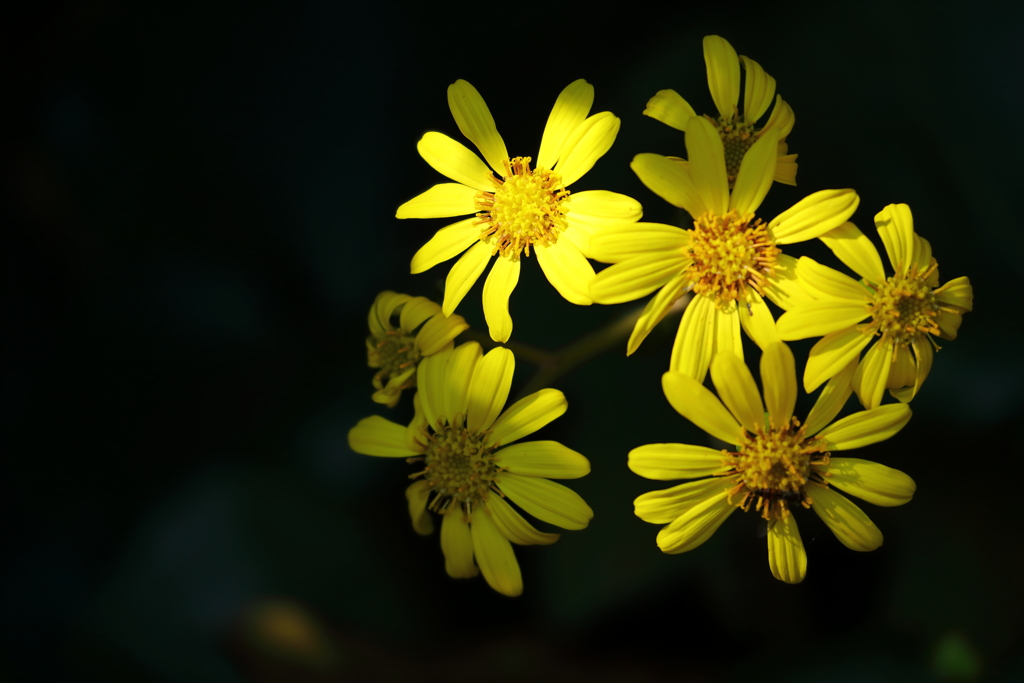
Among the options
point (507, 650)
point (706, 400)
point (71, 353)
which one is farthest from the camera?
point (71, 353)

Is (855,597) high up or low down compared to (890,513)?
down

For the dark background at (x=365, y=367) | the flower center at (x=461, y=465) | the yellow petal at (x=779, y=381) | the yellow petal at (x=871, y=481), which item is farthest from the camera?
the dark background at (x=365, y=367)

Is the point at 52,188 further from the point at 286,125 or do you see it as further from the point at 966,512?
the point at 966,512

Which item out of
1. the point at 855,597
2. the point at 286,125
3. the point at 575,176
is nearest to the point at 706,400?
Answer: the point at 575,176

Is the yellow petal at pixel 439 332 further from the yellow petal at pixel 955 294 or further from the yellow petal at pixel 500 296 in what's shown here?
the yellow petal at pixel 955 294

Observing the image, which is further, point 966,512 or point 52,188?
point 52,188

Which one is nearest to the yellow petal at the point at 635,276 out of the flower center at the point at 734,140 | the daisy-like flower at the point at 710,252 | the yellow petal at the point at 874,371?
the daisy-like flower at the point at 710,252
